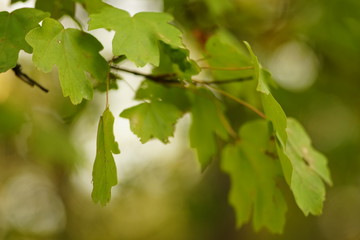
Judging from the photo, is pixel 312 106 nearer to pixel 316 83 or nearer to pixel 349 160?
pixel 316 83

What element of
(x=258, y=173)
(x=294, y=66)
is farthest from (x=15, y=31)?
(x=294, y=66)

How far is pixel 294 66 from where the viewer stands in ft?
14.3

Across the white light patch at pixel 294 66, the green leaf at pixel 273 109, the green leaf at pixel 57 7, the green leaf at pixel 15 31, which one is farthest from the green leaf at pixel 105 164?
the white light patch at pixel 294 66

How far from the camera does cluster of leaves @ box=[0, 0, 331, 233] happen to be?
1.10 m

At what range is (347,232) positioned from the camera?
22.1ft

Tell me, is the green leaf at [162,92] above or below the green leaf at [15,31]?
below

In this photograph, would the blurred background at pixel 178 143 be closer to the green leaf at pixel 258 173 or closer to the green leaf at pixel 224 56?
the green leaf at pixel 224 56

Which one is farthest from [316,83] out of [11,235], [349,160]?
[11,235]

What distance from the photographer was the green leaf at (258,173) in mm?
1448

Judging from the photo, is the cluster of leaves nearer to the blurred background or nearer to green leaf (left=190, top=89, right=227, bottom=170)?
green leaf (left=190, top=89, right=227, bottom=170)

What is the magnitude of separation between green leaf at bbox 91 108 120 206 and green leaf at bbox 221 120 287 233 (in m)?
0.51

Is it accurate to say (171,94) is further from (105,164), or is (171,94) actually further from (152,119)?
(105,164)

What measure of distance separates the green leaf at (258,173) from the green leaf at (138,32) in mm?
460

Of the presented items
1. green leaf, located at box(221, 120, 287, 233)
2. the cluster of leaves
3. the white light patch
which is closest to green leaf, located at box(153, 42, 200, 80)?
the cluster of leaves
